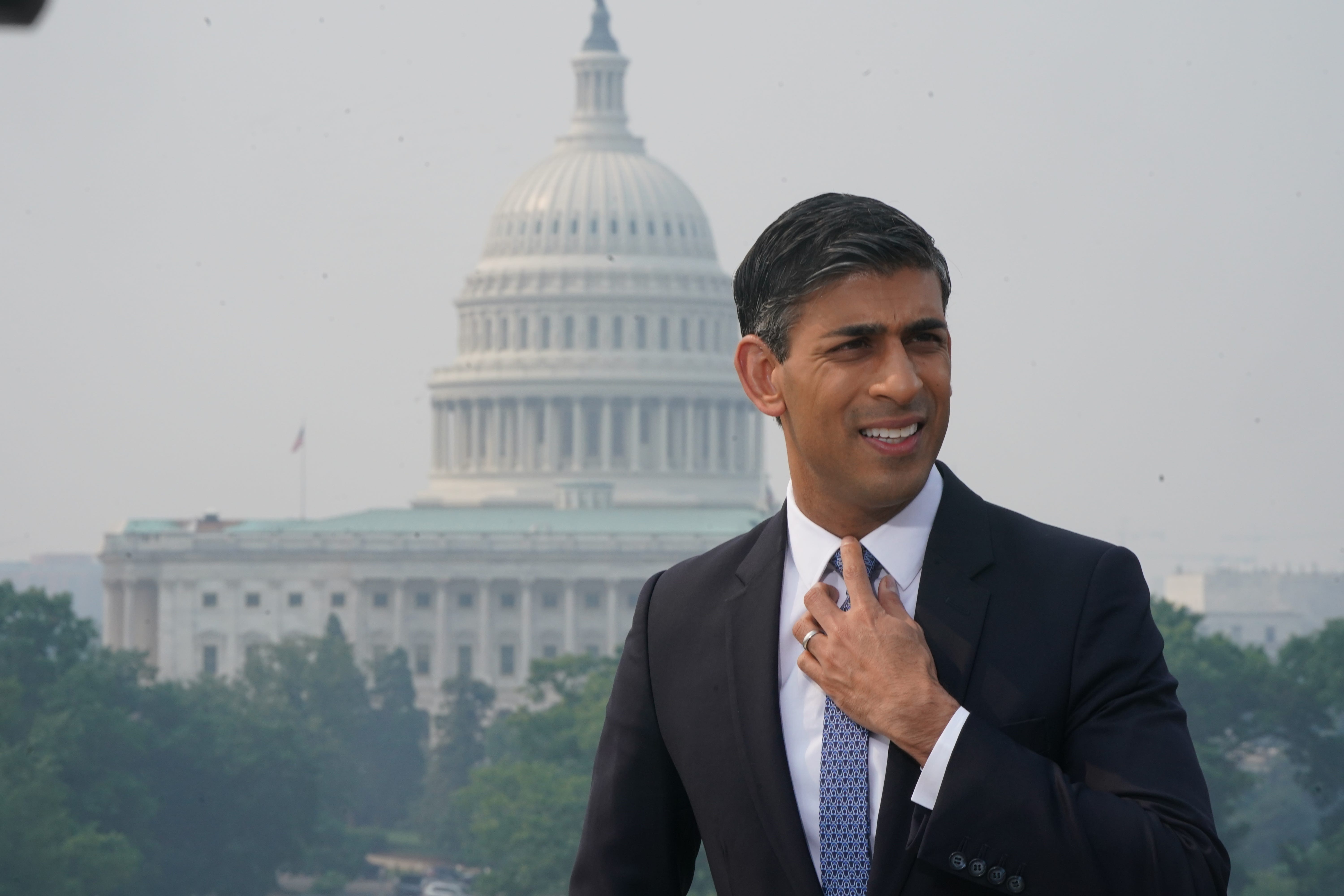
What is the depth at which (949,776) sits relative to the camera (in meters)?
5.15

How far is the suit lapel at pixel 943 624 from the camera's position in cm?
527

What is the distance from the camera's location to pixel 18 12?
3777 millimetres

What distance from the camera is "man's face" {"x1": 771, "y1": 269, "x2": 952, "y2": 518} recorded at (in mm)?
5363

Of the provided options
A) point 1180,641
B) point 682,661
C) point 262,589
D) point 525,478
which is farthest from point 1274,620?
point 682,661

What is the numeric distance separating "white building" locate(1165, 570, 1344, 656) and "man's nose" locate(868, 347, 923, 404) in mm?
163657

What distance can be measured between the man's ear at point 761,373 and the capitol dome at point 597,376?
178077 mm

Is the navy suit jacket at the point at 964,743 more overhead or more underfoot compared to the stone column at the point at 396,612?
more overhead

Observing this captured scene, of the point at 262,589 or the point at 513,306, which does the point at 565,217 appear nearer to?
the point at 513,306

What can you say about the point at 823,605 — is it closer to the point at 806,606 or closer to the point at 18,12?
the point at 806,606

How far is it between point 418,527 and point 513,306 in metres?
24.5

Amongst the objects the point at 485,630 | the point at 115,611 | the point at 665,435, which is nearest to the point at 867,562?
the point at 485,630

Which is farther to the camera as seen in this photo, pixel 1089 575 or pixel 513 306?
pixel 513 306

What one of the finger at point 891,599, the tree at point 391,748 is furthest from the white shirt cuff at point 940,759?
the tree at point 391,748

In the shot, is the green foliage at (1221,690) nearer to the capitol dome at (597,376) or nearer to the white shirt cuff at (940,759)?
the white shirt cuff at (940,759)
